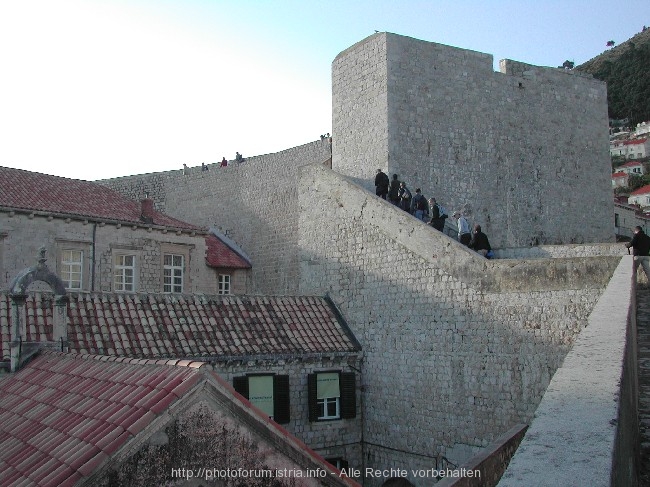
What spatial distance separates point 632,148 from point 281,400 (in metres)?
92.0

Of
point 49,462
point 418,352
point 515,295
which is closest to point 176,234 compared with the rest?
point 418,352

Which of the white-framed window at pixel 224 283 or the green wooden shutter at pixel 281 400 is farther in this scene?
the white-framed window at pixel 224 283

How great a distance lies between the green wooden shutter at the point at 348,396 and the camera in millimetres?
14602

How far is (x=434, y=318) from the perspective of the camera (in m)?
13.2

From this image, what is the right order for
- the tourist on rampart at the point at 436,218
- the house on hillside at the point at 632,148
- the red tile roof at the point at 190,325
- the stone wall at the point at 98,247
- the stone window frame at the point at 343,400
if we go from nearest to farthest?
the red tile roof at the point at 190,325 < the stone window frame at the point at 343,400 < the tourist on rampart at the point at 436,218 < the stone wall at the point at 98,247 < the house on hillside at the point at 632,148

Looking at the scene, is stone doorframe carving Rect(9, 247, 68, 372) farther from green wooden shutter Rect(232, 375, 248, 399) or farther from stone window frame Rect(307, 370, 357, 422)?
stone window frame Rect(307, 370, 357, 422)

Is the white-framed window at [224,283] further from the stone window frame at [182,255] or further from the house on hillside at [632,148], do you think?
the house on hillside at [632,148]

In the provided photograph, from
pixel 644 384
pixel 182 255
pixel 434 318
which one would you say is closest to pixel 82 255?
pixel 182 255

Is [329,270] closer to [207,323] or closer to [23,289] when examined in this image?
[207,323]

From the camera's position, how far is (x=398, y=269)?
14.0 meters

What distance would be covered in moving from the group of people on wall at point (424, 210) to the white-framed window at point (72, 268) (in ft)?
33.0

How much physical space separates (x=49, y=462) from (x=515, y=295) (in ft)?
28.8

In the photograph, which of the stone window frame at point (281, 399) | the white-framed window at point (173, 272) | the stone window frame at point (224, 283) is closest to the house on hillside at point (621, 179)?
the stone window frame at point (224, 283)

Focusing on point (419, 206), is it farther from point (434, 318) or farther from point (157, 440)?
point (157, 440)
